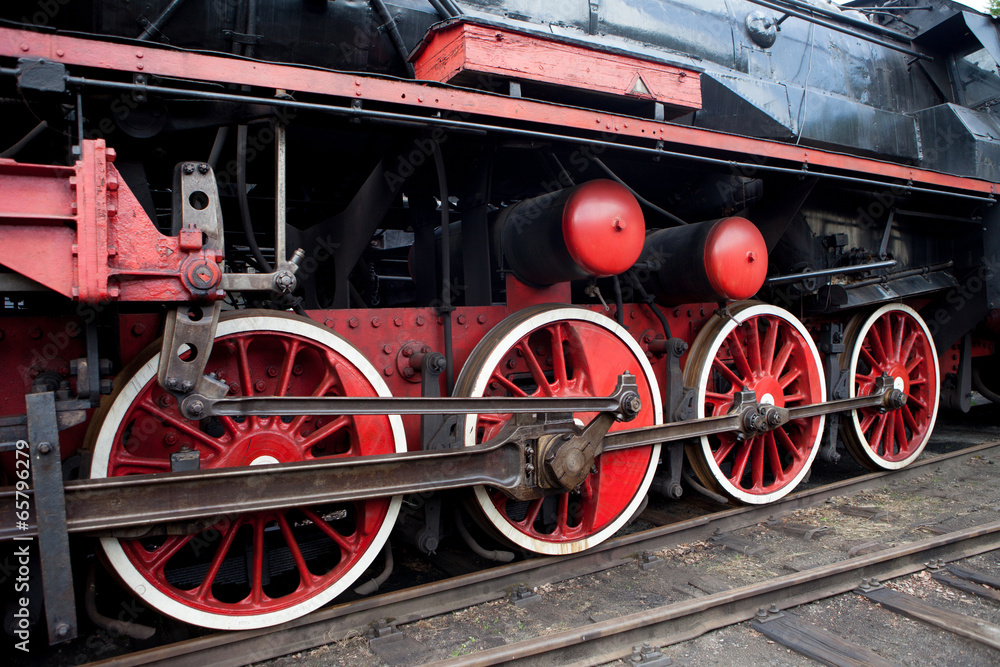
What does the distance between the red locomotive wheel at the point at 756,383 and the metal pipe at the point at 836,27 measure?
6.35 ft

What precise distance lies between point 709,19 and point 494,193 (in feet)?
5.22

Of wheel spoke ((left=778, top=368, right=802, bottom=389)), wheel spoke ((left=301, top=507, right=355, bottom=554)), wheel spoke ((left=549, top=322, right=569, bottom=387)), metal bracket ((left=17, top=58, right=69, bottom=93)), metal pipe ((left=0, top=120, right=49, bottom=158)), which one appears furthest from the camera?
wheel spoke ((left=778, top=368, right=802, bottom=389))

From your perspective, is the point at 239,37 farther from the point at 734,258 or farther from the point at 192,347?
the point at 734,258

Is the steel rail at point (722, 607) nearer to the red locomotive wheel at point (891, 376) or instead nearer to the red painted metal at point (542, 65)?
the red locomotive wheel at point (891, 376)

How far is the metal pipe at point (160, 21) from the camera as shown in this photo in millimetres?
2490

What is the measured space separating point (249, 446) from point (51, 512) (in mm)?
673

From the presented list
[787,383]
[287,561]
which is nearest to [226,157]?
[287,561]

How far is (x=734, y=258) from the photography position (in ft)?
11.4

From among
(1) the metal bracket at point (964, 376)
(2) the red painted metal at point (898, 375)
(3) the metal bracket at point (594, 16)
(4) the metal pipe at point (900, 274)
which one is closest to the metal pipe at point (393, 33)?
(3) the metal bracket at point (594, 16)

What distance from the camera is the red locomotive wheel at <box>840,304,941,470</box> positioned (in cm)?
448

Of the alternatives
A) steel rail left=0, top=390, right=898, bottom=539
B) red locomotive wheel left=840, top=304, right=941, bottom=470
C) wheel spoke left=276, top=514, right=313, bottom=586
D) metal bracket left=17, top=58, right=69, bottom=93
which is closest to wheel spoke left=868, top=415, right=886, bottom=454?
red locomotive wheel left=840, top=304, right=941, bottom=470

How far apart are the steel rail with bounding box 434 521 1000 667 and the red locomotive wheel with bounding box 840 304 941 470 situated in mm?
1054

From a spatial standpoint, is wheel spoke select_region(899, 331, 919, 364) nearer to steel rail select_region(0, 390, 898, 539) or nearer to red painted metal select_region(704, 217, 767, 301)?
red painted metal select_region(704, 217, 767, 301)

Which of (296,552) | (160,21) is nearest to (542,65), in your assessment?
(160,21)
